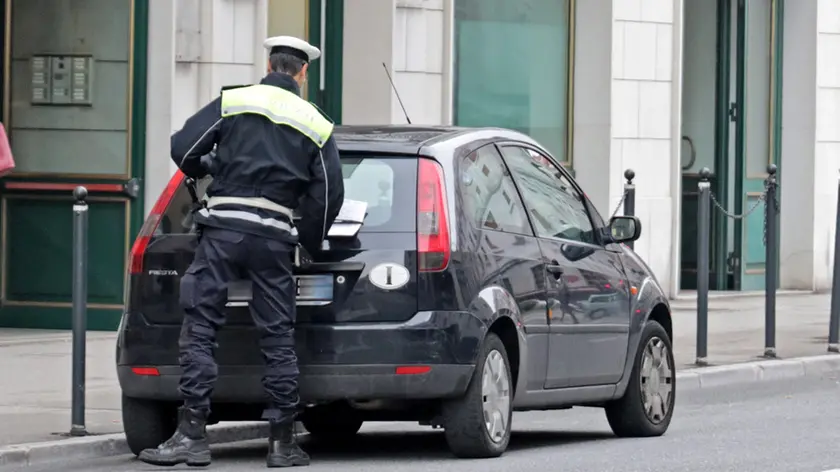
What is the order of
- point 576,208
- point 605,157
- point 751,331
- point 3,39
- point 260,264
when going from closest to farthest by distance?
1. point 260,264
2. point 576,208
3. point 3,39
4. point 751,331
5. point 605,157

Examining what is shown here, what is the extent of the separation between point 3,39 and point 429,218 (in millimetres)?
7406

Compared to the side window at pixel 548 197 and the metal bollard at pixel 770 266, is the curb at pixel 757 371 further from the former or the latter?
the side window at pixel 548 197

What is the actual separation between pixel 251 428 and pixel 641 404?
2.03m

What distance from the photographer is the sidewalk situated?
9648 millimetres

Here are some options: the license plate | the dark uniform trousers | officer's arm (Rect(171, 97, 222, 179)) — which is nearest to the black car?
the license plate

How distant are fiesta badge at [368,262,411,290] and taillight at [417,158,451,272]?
0.08 metres

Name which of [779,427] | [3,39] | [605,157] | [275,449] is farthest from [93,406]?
[605,157]

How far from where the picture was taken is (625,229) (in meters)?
9.71

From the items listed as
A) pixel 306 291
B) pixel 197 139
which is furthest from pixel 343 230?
pixel 197 139

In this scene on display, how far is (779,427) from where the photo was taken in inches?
405

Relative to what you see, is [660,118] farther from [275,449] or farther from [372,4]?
[275,449]

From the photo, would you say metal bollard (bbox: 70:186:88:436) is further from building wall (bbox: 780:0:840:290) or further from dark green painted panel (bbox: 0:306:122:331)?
building wall (bbox: 780:0:840:290)

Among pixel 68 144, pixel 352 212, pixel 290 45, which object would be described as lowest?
pixel 352 212

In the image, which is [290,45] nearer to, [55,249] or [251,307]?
[251,307]
